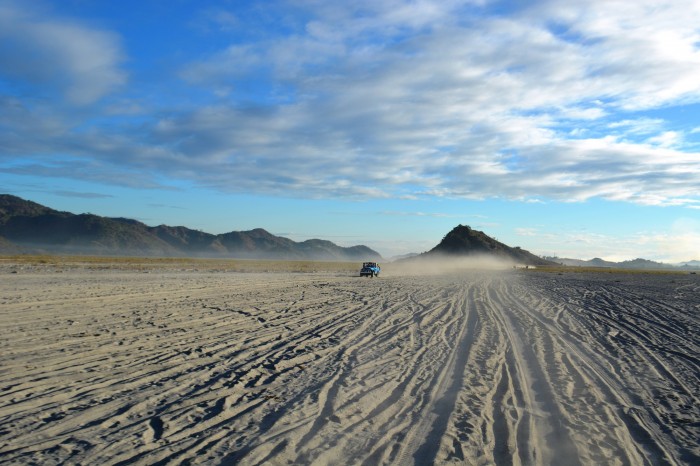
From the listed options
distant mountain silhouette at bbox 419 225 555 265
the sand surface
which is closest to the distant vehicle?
the sand surface

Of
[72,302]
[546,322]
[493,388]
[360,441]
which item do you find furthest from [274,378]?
[72,302]

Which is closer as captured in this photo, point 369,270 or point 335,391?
point 335,391

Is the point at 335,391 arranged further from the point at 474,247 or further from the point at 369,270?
the point at 474,247

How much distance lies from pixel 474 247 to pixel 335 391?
15306 centimetres

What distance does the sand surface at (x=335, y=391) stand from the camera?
550 cm

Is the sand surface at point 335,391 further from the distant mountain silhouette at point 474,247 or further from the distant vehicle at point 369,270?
the distant mountain silhouette at point 474,247

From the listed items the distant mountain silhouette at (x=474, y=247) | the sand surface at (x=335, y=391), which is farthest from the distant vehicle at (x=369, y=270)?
the distant mountain silhouette at (x=474, y=247)

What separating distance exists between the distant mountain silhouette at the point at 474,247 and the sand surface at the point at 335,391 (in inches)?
5579

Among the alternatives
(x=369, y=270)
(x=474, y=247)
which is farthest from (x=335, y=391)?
(x=474, y=247)

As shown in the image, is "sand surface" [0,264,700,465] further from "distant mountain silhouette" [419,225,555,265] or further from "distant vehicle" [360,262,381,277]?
"distant mountain silhouette" [419,225,555,265]

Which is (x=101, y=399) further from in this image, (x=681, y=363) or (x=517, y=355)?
(x=681, y=363)

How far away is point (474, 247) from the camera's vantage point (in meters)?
156

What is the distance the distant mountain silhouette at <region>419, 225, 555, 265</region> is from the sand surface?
465 ft

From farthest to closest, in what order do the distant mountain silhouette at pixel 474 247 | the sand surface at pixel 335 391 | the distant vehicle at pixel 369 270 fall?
1. the distant mountain silhouette at pixel 474 247
2. the distant vehicle at pixel 369 270
3. the sand surface at pixel 335 391
